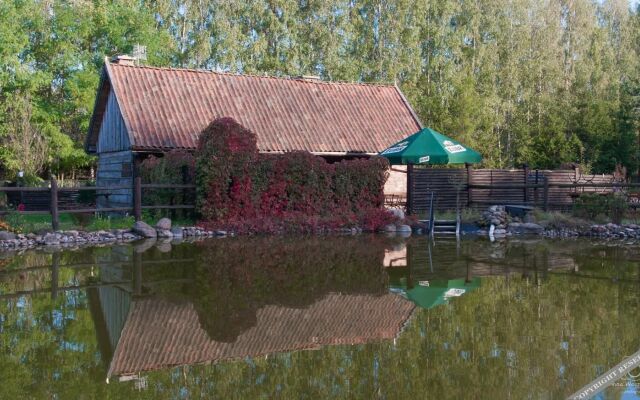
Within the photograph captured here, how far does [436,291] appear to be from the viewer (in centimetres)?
1011

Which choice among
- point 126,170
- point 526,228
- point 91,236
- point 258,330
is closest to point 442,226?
point 526,228

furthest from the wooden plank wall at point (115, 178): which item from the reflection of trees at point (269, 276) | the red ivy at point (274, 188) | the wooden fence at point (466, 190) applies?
the wooden fence at point (466, 190)

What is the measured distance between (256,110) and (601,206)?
12.7 metres

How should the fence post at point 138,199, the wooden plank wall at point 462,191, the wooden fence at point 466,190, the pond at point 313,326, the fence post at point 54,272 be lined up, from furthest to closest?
the wooden plank wall at point 462,191, the wooden fence at point 466,190, the fence post at point 138,199, the fence post at point 54,272, the pond at point 313,326

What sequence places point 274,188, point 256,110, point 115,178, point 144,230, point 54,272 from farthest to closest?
1. point 256,110
2. point 115,178
3. point 274,188
4. point 144,230
5. point 54,272

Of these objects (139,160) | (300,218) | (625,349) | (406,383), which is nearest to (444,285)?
(625,349)

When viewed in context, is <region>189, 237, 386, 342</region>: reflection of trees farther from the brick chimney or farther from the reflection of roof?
the brick chimney

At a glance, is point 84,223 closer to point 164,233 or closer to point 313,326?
point 164,233

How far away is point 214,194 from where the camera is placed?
1898 cm

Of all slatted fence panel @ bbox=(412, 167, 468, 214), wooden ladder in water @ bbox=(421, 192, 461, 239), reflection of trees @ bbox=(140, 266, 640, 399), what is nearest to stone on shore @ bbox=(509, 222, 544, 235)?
wooden ladder in water @ bbox=(421, 192, 461, 239)

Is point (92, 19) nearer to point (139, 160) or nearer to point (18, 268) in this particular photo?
point (139, 160)

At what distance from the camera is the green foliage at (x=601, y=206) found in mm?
19719

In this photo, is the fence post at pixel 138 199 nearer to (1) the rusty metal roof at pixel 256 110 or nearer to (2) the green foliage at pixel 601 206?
(1) the rusty metal roof at pixel 256 110

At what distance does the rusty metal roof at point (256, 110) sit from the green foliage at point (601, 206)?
7972 mm
